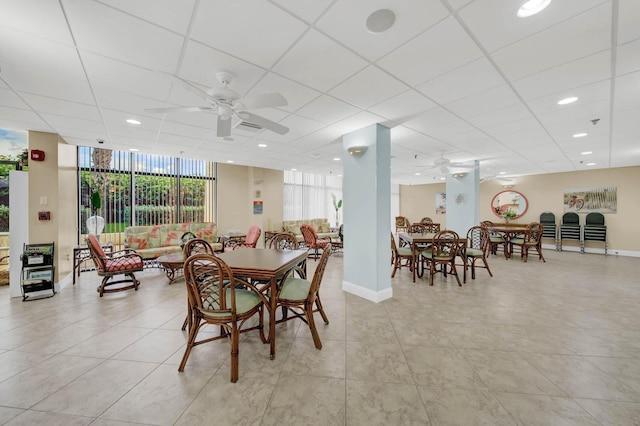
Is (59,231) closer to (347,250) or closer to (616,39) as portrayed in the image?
(347,250)

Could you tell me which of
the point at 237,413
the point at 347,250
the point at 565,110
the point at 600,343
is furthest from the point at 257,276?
the point at 565,110

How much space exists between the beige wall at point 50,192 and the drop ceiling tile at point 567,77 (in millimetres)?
6408

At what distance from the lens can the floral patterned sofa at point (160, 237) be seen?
5.34 meters

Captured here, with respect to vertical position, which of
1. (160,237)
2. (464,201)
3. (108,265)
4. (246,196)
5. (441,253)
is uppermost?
(246,196)

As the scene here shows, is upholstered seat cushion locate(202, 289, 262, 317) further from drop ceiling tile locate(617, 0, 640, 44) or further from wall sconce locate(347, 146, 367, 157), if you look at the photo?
drop ceiling tile locate(617, 0, 640, 44)

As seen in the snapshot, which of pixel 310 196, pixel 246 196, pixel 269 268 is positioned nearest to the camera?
pixel 269 268

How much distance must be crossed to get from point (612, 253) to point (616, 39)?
9.23 meters

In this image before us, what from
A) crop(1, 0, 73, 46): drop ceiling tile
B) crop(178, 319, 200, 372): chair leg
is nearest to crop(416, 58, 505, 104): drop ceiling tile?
crop(1, 0, 73, 46): drop ceiling tile

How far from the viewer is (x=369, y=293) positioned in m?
3.46

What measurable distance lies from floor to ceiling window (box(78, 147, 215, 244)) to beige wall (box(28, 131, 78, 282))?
1253mm

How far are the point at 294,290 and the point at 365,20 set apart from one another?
7.46ft

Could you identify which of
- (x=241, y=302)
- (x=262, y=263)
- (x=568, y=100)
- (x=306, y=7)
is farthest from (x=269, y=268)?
(x=568, y=100)

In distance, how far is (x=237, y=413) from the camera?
1529mm

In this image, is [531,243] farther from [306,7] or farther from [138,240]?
[138,240]
